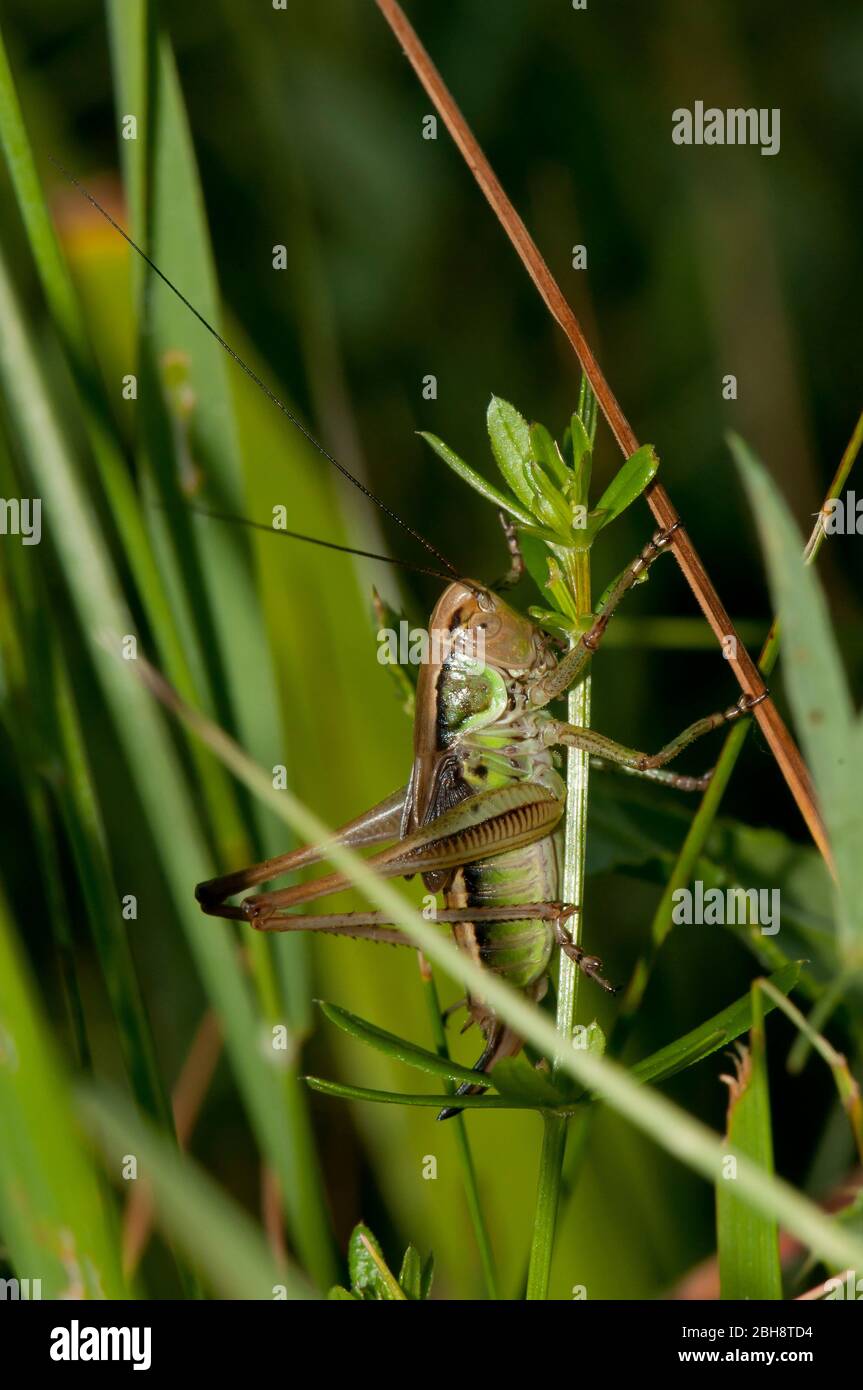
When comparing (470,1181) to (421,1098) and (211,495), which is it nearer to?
(421,1098)

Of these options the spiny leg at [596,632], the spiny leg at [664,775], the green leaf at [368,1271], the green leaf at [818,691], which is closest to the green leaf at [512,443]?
the spiny leg at [596,632]

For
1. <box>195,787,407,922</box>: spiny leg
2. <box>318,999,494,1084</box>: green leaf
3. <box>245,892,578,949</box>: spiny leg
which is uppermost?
<box>195,787,407,922</box>: spiny leg

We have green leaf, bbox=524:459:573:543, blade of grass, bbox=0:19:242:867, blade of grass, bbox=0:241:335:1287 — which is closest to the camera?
green leaf, bbox=524:459:573:543

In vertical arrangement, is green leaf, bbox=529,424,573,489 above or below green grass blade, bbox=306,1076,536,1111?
above

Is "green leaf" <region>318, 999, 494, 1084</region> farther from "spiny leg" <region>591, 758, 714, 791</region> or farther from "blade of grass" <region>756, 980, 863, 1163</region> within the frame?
"spiny leg" <region>591, 758, 714, 791</region>

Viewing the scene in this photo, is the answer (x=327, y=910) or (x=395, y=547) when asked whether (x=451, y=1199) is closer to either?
(x=327, y=910)

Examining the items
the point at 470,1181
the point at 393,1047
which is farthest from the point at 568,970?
the point at 470,1181

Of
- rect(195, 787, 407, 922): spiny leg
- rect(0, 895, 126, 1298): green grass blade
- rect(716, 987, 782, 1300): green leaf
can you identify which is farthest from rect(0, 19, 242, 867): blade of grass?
rect(716, 987, 782, 1300): green leaf
